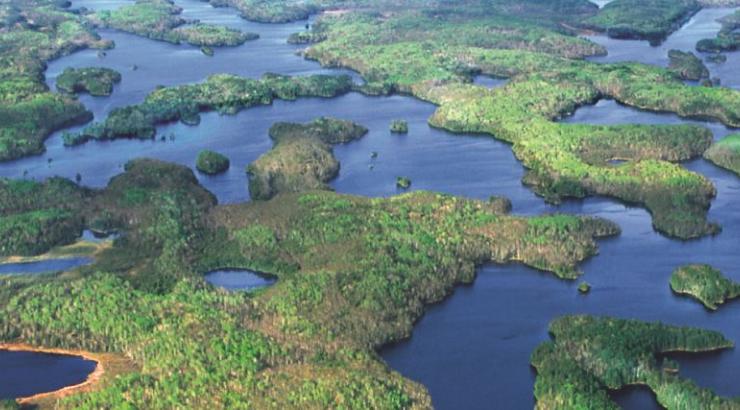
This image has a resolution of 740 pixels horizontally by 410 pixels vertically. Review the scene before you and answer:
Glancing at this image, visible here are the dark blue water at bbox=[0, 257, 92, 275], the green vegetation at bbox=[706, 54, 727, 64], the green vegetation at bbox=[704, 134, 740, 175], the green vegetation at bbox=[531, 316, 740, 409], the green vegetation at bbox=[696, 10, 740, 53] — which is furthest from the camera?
the green vegetation at bbox=[696, 10, 740, 53]

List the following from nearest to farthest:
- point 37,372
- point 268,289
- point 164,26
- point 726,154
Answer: point 37,372
point 268,289
point 726,154
point 164,26

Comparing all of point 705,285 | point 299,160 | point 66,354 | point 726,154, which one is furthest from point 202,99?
point 705,285

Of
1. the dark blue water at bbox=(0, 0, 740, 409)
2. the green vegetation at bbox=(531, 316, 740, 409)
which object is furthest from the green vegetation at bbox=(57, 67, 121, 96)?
the green vegetation at bbox=(531, 316, 740, 409)

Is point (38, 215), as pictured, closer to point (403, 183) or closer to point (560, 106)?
point (403, 183)

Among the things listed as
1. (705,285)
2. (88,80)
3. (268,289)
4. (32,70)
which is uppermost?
(705,285)

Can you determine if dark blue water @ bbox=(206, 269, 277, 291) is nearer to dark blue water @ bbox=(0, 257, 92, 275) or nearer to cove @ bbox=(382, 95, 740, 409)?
dark blue water @ bbox=(0, 257, 92, 275)

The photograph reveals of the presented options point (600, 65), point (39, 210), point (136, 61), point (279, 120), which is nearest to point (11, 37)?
point (136, 61)
